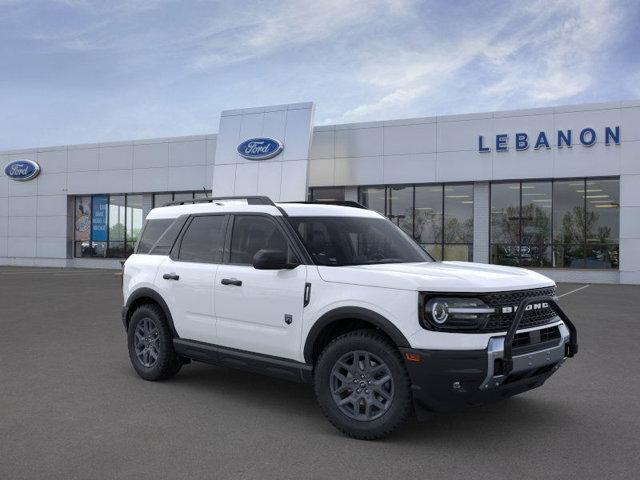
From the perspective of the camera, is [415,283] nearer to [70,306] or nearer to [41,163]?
[70,306]

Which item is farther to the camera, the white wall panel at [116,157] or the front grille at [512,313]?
the white wall panel at [116,157]

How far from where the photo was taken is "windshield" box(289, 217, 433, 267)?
5.39 metres

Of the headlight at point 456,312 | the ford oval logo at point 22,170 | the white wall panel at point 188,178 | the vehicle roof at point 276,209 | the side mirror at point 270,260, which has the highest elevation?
the ford oval logo at point 22,170

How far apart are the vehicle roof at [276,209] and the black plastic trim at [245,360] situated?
129 centimetres

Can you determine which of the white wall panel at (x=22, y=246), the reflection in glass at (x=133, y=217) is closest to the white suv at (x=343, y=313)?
the reflection in glass at (x=133, y=217)

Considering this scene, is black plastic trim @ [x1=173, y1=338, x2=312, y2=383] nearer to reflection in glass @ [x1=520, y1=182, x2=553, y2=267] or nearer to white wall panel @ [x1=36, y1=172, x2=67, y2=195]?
reflection in glass @ [x1=520, y1=182, x2=553, y2=267]

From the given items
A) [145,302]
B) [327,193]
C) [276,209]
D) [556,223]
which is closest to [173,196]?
[327,193]

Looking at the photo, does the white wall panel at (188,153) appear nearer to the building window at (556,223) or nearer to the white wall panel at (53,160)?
the white wall panel at (53,160)

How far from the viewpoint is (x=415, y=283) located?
453cm

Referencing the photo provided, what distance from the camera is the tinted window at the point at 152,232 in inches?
276

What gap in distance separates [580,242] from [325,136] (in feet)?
36.7

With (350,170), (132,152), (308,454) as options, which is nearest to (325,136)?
(350,170)

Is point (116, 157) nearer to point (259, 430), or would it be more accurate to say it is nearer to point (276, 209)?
point (276, 209)

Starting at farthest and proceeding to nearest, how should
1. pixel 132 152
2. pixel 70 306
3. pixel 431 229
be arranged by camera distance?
pixel 132 152
pixel 431 229
pixel 70 306
